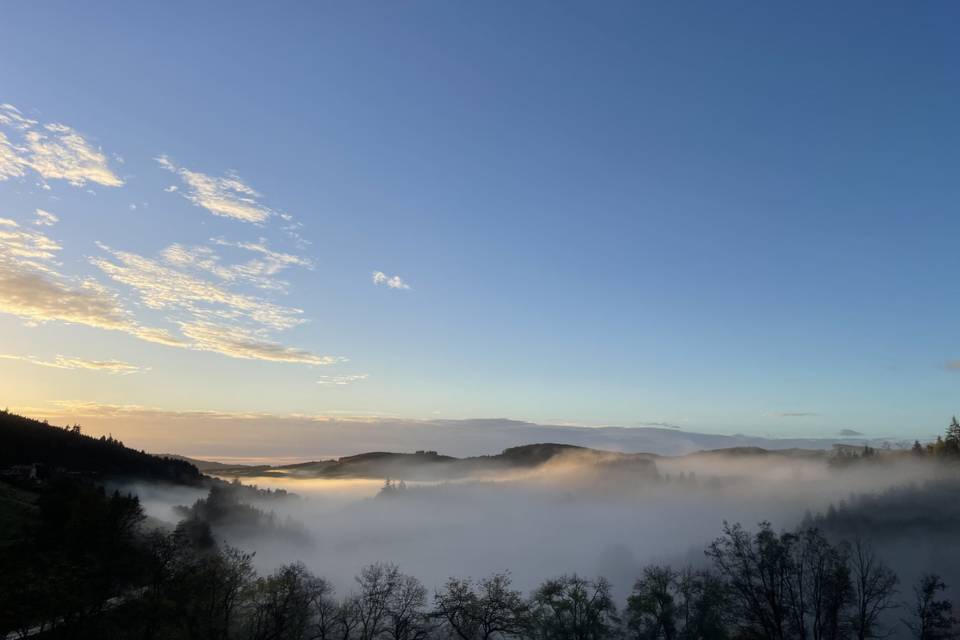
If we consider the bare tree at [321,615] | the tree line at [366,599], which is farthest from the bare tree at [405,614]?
the bare tree at [321,615]

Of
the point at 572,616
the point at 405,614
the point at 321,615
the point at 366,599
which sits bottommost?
the point at 572,616

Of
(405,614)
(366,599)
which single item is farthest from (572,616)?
(366,599)

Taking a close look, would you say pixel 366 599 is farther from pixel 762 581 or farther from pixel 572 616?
pixel 762 581

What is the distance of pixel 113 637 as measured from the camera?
63156 millimetres

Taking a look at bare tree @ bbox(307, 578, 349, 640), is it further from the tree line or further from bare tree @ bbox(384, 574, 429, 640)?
bare tree @ bbox(384, 574, 429, 640)

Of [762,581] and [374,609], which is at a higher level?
[762,581]

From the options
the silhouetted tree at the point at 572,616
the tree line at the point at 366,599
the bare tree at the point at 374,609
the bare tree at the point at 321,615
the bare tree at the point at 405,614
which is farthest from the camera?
the silhouetted tree at the point at 572,616

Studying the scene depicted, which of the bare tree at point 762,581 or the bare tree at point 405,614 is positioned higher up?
the bare tree at point 762,581

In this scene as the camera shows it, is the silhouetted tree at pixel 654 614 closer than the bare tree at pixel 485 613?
No

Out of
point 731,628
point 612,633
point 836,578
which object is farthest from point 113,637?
point 731,628

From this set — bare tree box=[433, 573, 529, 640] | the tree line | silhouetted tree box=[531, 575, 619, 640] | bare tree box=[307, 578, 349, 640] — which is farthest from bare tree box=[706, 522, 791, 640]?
bare tree box=[307, 578, 349, 640]

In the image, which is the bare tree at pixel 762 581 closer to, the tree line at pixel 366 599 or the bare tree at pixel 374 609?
Result: the tree line at pixel 366 599

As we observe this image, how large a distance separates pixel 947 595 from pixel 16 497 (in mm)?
256327

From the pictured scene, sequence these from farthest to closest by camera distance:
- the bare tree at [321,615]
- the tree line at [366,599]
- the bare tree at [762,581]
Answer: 1. the bare tree at [321,615]
2. the tree line at [366,599]
3. the bare tree at [762,581]
